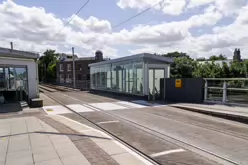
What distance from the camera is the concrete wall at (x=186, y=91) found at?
12.3 m

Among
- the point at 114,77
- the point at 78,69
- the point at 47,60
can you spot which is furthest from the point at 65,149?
the point at 47,60

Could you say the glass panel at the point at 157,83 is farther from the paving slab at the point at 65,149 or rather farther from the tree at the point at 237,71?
the tree at the point at 237,71

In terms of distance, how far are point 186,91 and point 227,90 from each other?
8.86 feet

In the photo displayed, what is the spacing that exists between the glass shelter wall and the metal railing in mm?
4890

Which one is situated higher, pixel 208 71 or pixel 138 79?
pixel 208 71

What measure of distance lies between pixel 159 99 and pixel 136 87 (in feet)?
7.08

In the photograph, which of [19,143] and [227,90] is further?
[227,90]

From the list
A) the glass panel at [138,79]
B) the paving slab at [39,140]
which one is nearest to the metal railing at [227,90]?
the glass panel at [138,79]

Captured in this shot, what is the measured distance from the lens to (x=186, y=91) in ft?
43.0

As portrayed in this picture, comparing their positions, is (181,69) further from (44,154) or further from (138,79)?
(44,154)

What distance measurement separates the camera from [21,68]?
44.4ft

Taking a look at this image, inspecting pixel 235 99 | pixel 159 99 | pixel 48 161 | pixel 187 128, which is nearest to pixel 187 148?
pixel 187 128

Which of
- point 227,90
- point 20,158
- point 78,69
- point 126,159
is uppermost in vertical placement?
point 78,69

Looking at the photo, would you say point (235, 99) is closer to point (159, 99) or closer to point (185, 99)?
point (185, 99)
